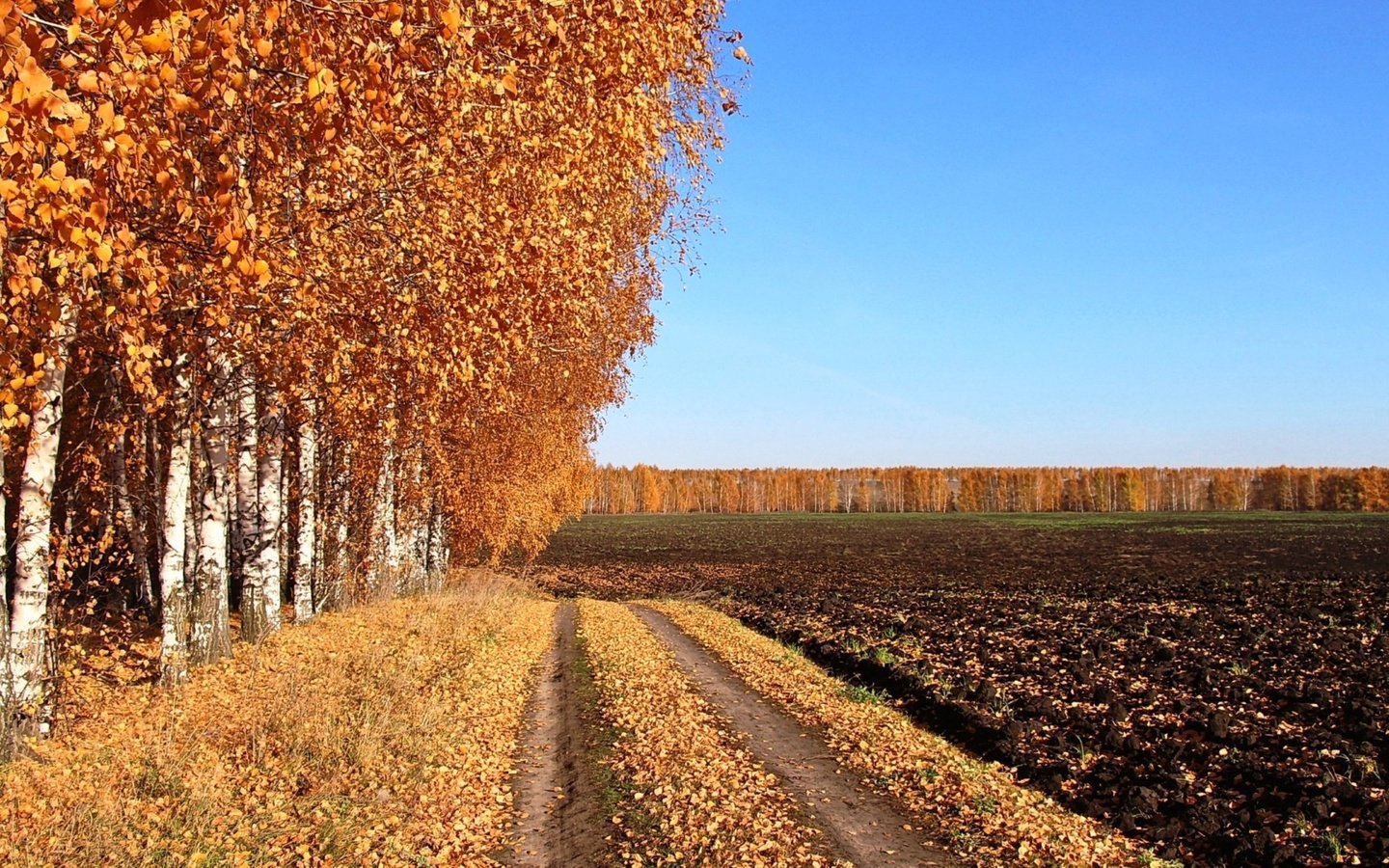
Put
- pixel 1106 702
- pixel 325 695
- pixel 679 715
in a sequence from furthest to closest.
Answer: pixel 1106 702
pixel 679 715
pixel 325 695

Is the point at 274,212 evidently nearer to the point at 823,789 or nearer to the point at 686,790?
the point at 686,790

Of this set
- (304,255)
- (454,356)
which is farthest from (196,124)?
(454,356)

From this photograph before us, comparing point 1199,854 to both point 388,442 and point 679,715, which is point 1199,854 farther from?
point 388,442

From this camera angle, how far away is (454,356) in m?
8.26

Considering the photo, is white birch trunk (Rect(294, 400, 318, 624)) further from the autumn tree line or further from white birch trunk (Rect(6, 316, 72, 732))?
white birch trunk (Rect(6, 316, 72, 732))

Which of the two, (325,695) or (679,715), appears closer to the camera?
(325,695)

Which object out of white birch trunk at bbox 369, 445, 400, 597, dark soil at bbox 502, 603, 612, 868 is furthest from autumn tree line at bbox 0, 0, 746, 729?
white birch trunk at bbox 369, 445, 400, 597

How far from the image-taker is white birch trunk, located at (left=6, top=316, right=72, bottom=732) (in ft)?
28.9

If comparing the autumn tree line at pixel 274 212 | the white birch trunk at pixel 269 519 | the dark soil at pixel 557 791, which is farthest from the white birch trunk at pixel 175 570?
the dark soil at pixel 557 791

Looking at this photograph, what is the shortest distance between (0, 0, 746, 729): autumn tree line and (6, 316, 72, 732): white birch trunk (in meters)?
0.03

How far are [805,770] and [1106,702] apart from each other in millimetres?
6475

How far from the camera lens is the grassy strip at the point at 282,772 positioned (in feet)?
22.6

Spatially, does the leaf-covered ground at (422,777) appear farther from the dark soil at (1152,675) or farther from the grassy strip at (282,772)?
the dark soil at (1152,675)

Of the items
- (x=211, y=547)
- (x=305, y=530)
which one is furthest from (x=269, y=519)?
(x=211, y=547)
